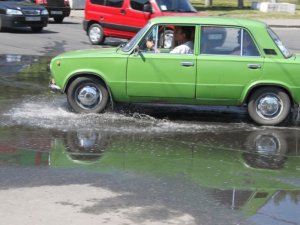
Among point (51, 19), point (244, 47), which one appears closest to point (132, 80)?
point (244, 47)

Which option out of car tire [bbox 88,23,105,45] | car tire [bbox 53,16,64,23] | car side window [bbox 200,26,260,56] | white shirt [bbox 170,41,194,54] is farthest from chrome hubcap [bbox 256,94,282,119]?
car tire [bbox 53,16,64,23]

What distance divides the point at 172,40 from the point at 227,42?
34.8 inches

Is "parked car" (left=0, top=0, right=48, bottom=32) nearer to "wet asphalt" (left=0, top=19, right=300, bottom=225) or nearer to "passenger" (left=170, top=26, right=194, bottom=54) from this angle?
"wet asphalt" (left=0, top=19, right=300, bottom=225)

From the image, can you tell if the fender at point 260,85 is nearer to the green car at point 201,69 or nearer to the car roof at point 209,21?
the green car at point 201,69

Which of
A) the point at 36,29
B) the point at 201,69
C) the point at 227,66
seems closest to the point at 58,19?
the point at 36,29

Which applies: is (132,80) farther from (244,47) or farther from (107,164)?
(107,164)

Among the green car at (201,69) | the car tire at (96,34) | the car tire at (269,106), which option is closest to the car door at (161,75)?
the green car at (201,69)

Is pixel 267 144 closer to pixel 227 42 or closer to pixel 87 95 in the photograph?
pixel 227 42

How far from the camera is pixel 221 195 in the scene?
6012 mm

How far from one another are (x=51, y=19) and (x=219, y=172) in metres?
24.2

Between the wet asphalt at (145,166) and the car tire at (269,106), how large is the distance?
0.16m

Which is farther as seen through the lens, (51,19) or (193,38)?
(51,19)

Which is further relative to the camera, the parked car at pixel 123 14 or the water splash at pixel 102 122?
the parked car at pixel 123 14

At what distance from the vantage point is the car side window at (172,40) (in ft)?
30.6
